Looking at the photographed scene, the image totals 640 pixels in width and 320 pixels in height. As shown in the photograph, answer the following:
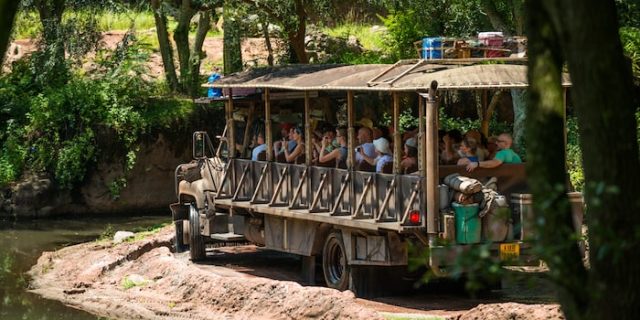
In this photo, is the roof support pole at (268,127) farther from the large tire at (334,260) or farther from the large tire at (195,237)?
the large tire at (195,237)

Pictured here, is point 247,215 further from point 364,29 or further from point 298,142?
point 364,29

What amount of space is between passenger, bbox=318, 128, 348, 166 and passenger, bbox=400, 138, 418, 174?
137 centimetres

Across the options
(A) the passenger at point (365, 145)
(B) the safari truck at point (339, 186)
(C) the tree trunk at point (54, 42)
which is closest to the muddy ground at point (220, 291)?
(B) the safari truck at point (339, 186)

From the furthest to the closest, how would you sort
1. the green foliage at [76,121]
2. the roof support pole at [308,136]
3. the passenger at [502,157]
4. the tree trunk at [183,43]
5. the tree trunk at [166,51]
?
the tree trunk at [166,51] → the tree trunk at [183,43] → the green foliage at [76,121] → the roof support pole at [308,136] → the passenger at [502,157]

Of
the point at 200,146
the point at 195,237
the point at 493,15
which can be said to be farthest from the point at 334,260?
the point at 493,15

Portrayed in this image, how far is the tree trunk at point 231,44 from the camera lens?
3254 cm

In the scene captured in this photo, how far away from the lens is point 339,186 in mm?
18078

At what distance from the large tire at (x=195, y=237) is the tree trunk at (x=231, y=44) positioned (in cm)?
1037

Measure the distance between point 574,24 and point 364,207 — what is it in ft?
34.8

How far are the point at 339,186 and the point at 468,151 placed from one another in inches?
80.0

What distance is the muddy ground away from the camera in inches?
644

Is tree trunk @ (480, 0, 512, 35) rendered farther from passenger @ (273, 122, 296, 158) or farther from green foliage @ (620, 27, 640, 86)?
passenger @ (273, 122, 296, 158)

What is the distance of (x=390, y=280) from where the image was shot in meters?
17.9

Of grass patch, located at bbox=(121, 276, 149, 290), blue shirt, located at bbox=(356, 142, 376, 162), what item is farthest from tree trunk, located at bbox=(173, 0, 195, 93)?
blue shirt, located at bbox=(356, 142, 376, 162)
